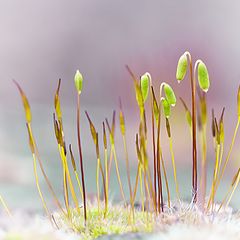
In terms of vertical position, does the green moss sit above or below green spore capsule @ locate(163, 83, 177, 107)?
below

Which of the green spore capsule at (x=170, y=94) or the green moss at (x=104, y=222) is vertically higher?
the green spore capsule at (x=170, y=94)

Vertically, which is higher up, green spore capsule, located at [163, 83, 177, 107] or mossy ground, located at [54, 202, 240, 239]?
green spore capsule, located at [163, 83, 177, 107]

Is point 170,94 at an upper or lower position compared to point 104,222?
upper

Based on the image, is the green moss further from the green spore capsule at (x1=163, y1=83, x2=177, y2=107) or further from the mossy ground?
the green spore capsule at (x1=163, y1=83, x2=177, y2=107)

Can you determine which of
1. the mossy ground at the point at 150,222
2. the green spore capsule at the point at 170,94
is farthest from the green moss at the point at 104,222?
the green spore capsule at the point at 170,94

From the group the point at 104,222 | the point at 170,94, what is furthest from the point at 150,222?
the point at 170,94

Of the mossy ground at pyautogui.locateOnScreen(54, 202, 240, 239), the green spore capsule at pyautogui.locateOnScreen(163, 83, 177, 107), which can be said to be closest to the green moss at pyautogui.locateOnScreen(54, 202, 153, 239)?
the mossy ground at pyautogui.locateOnScreen(54, 202, 240, 239)

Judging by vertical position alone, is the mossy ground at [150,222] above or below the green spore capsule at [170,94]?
below

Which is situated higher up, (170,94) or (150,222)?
(170,94)

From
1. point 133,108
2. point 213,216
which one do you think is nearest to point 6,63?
point 133,108

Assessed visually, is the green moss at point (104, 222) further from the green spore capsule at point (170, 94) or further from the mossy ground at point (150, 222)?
the green spore capsule at point (170, 94)

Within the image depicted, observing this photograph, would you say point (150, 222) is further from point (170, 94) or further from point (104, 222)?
point (170, 94)
